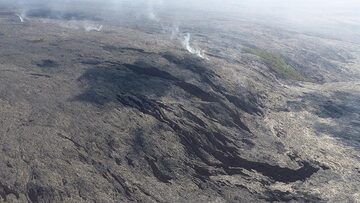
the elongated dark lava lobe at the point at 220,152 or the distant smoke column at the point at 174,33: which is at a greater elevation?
the distant smoke column at the point at 174,33

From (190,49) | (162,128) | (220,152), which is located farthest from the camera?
(190,49)

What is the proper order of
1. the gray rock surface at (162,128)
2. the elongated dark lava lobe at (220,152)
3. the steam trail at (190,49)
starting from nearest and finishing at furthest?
the gray rock surface at (162,128) → the elongated dark lava lobe at (220,152) → the steam trail at (190,49)

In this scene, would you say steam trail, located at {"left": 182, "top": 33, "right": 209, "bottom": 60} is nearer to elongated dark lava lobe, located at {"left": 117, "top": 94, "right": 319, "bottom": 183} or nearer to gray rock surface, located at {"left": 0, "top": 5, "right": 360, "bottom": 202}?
gray rock surface, located at {"left": 0, "top": 5, "right": 360, "bottom": 202}

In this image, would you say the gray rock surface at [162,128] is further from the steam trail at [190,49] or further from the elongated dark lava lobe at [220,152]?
the steam trail at [190,49]

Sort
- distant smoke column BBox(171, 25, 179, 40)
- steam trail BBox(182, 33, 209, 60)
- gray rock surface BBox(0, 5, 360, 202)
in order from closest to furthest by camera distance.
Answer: gray rock surface BBox(0, 5, 360, 202) < steam trail BBox(182, 33, 209, 60) < distant smoke column BBox(171, 25, 179, 40)

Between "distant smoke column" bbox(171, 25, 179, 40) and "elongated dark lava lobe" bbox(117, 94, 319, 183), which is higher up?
"distant smoke column" bbox(171, 25, 179, 40)

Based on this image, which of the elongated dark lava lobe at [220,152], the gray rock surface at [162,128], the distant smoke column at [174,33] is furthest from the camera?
the distant smoke column at [174,33]

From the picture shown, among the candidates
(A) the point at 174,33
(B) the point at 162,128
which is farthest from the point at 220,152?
(A) the point at 174,33

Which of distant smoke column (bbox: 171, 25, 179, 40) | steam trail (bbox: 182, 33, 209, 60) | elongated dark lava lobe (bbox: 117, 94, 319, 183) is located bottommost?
elongated dark lava lobe (bbox: 117, 94, 319, 183)

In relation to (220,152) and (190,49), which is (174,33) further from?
(220,152)

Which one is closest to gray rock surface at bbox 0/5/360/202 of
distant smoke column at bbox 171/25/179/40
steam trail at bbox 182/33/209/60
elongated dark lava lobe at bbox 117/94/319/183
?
elongated dark lava lobe at bbox 117/94/319/183

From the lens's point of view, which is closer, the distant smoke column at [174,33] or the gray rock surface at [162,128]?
the gray rock surface at [162,128]

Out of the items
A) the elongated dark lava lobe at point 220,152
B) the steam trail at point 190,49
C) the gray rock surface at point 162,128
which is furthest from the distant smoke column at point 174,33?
the elongated dark lava lobe at point 220,152
